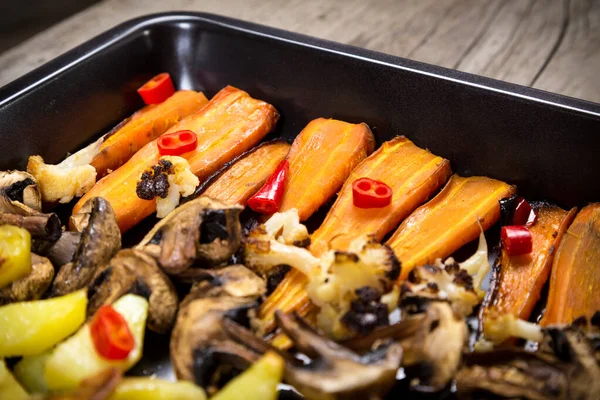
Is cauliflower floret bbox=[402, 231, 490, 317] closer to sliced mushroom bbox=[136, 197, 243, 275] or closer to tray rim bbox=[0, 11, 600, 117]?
sliced mushroom bbox=[136, 197, 243, 275]

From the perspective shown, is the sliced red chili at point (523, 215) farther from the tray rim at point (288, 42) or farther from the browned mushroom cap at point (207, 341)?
the browned mushroom cap at point (207, 341)

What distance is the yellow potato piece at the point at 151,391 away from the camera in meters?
1.96

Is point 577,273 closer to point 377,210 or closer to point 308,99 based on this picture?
point 377,210

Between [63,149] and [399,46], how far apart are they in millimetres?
2431

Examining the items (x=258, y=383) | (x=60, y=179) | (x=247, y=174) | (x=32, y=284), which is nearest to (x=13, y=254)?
(x=32, y=284)

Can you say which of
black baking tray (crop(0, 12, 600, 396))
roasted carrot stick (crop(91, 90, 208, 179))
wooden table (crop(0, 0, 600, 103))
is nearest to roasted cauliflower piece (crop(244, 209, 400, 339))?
black baking tray (crop(0, 12, 600, 396))

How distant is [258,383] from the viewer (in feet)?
6.22

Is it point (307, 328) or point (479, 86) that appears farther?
point (479, 86)

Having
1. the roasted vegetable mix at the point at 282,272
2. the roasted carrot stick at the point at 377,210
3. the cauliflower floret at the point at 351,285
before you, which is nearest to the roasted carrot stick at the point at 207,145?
the roasted vegetable mix at the point at 282,272

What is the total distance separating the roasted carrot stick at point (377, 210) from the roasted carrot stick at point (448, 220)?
0.23ft

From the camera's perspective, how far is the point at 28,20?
16.0 ft

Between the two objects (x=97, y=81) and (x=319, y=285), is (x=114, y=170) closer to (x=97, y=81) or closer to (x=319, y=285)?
(x=97, y=81)

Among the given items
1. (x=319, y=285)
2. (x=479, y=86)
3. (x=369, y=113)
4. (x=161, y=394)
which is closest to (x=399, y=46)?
(x=369, y=113)

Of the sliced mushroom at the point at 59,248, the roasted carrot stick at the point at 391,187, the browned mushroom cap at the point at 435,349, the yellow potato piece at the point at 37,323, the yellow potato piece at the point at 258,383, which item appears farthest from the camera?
the roasted carrot stick at the point at 391,187
